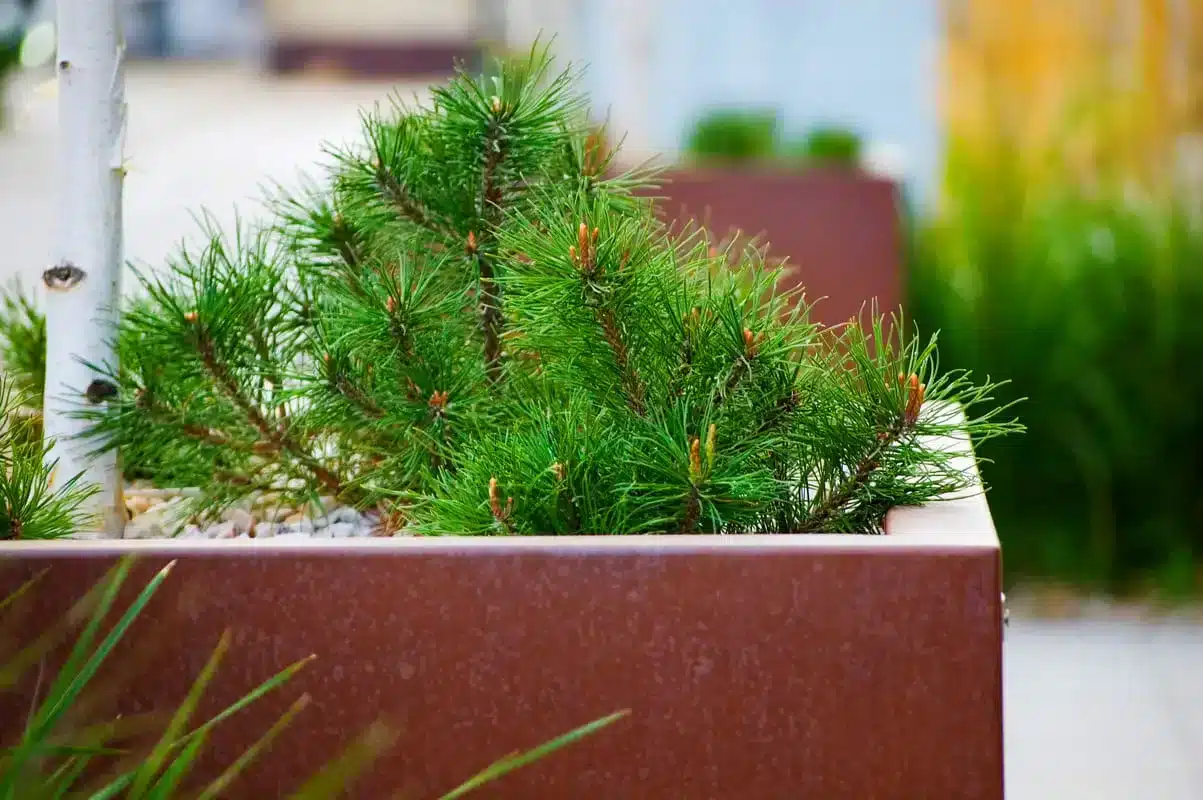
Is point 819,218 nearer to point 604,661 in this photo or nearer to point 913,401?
point 913,401

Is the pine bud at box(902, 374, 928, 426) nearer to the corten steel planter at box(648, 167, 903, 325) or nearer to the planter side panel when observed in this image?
the planter side panel

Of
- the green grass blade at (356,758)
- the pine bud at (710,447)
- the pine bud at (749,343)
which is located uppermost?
the pine bud at (749,343)

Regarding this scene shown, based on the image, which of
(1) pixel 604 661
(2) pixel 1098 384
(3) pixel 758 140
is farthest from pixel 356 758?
(3) pixel 758 140

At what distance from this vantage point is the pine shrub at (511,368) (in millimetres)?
751

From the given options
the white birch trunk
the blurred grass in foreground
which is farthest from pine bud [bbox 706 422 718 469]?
the blurred grass in foreground

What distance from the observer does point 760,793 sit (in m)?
0.65

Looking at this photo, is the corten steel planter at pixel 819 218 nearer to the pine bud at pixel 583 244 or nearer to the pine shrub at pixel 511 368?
the pine shrub at pixel 511 368

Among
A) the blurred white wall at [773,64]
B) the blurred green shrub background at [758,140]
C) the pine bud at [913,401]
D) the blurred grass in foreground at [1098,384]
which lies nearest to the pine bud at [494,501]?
the pine bud at [913,401]

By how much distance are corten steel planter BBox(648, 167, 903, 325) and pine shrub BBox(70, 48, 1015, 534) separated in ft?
4.82

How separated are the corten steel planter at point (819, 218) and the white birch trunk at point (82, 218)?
1545 mm

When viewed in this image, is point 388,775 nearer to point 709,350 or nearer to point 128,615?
point 128,615

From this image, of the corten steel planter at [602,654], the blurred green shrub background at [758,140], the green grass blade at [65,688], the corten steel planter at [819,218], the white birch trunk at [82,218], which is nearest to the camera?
the green grass blade at [65,688]

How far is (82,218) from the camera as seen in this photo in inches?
34.9

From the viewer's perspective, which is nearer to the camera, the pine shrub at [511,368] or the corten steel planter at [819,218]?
the pine shrub at [511,368]
